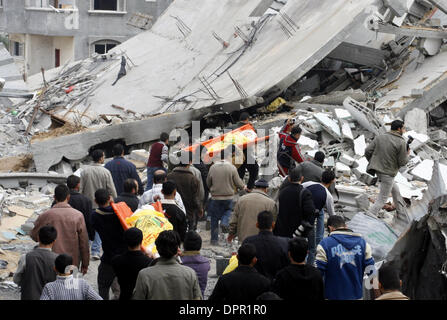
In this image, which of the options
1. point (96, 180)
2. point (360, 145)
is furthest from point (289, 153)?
point (96, 180)

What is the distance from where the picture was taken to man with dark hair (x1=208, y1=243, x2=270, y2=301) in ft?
18.8

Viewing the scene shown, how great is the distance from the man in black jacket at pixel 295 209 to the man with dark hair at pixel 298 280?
208cm

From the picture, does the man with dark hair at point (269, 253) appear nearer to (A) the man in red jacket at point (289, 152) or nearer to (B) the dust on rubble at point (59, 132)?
(A) the man in red jacket at point (289, 152)

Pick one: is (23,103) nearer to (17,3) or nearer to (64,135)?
(64,135)

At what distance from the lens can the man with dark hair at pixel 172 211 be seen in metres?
7.99

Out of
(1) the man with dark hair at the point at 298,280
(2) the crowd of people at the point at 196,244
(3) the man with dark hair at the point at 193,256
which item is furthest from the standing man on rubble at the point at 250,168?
(1) the man with dark hair at the point at 298,280

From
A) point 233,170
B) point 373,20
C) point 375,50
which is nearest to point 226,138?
point 233,170

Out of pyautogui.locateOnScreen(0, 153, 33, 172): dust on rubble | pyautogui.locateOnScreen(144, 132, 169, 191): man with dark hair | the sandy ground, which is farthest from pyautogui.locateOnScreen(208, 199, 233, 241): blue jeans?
pyautogui.locateOnScreen(0, 153, 33, 172): dust on rubble

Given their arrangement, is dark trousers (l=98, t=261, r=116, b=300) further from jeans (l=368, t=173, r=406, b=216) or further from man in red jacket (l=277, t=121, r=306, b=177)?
jeans (l=368, t=173, r=406, b=216)

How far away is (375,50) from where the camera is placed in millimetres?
16031

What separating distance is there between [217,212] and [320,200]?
1.99m

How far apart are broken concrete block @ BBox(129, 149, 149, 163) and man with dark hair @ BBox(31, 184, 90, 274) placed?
6.41 m

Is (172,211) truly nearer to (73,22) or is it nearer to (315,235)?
(315,235)

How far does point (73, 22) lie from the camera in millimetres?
31875
